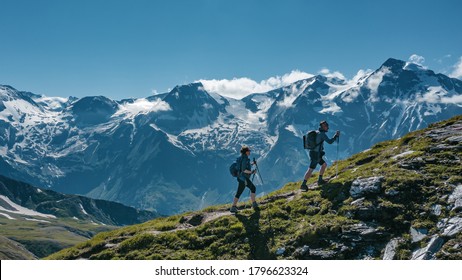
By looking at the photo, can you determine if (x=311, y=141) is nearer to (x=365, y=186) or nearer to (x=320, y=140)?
(x=320, y=140)

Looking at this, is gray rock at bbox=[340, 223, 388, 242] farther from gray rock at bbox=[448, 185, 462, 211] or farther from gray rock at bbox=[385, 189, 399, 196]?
gray rock at bbox=[448, 185, 462, 211]

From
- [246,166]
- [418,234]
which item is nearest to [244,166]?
[246,166]

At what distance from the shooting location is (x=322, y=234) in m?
22.2

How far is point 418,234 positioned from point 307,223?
216 inches

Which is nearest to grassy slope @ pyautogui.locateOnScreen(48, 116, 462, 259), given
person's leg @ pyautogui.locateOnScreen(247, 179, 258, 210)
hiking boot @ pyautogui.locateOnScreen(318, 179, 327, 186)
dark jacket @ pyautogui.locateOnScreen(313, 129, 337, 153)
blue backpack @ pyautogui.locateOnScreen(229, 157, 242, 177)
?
person's leg @ pyautogui.locateOnScreen(247, 179, 258, 210)

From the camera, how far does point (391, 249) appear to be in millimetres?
20188

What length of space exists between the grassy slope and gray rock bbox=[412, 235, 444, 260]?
32cm

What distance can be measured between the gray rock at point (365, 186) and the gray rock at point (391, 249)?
424 cm

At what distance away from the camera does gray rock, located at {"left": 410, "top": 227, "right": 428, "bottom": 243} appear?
2023cm

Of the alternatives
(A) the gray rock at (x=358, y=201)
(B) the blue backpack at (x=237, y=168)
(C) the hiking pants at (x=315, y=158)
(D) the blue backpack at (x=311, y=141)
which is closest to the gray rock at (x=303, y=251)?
(A) the gray rock at (x=358, y=201)
